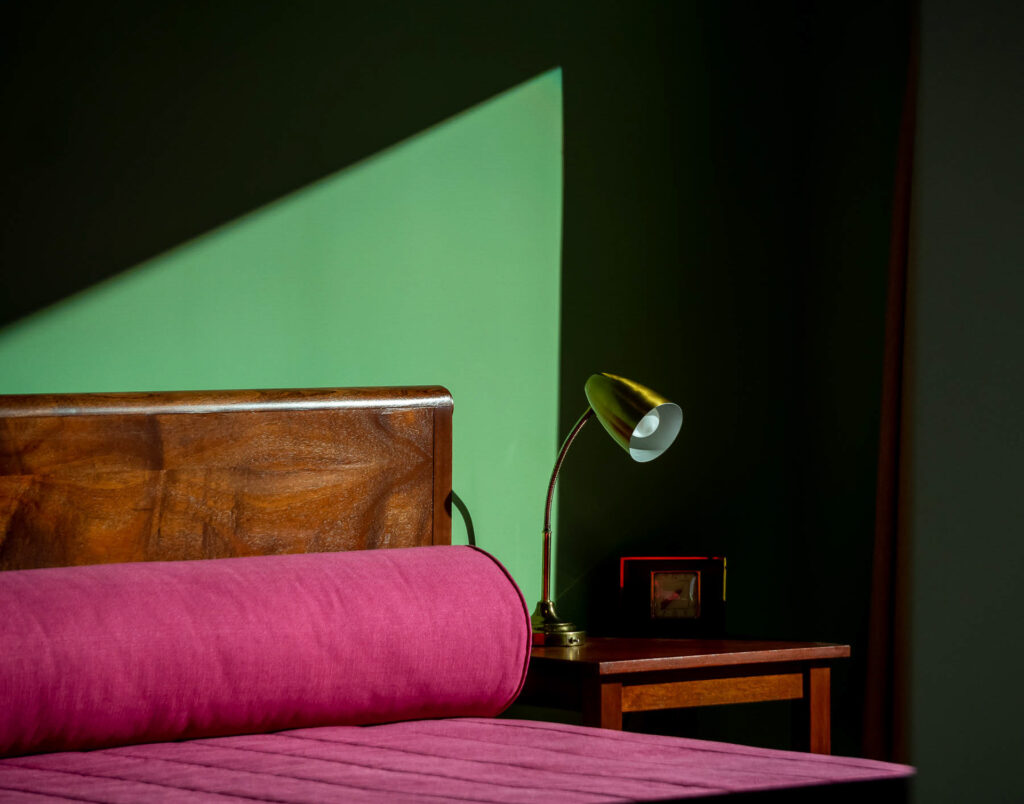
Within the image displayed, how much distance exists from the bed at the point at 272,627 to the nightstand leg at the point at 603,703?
0.62 feet

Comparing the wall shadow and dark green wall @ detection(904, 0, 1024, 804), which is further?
the wall shadow

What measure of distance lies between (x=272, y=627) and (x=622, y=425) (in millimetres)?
778

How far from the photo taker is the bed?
138 cm

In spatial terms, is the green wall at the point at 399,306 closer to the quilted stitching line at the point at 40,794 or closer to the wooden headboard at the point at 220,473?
the wooden headboard at the point at 220,473

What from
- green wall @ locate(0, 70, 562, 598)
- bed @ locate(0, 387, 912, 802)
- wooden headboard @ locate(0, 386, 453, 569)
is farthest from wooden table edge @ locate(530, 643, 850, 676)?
green wall @ locate(0, 70, 562, 598)

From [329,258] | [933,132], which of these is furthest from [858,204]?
[933,132]

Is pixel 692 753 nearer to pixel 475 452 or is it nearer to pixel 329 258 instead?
pixel 475 452

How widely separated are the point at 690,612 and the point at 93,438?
1222 mm

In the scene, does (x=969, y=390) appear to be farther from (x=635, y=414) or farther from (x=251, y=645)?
(x=635, y=414)

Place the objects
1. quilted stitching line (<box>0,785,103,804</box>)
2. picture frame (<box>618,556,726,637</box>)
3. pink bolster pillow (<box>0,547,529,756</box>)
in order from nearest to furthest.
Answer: quilted stitching line (<box>0,785,103,804</box>) < pink bolster pillow (<box>0,547,529,756</box>) < picture frame (<box>618,556,726,637</box>)

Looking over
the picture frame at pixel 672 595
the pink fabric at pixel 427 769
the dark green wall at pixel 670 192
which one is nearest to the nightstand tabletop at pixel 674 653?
the picture frame at pixel 672 595

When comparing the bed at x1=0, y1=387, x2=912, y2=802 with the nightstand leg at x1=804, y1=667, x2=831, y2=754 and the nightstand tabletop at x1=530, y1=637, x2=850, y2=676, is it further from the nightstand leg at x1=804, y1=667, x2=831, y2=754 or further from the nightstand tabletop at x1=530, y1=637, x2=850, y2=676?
the nightstand leg at x1=804, y1=667, x2=831, y2=754

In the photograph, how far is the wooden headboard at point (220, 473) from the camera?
1.85 m

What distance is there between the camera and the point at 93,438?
1899 mm
